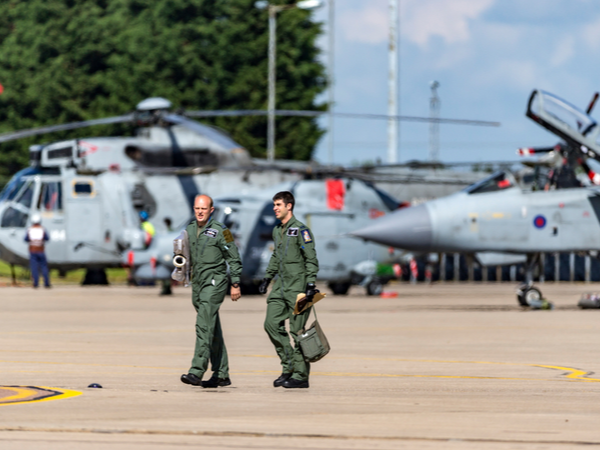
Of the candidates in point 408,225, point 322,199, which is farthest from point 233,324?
point 322,199

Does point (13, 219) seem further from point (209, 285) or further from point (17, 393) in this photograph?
point (17, 393)

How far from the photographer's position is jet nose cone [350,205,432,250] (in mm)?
20594

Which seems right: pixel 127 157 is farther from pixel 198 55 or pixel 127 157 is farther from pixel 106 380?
pixel 198 55

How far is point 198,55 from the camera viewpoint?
2406 inches

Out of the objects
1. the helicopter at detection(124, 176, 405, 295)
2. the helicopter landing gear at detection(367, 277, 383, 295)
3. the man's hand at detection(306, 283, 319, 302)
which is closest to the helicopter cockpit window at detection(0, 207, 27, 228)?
the helicopter at detection(124, 176, 405, 295)

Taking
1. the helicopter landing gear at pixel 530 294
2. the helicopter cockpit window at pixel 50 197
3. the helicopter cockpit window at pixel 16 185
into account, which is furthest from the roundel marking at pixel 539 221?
the helicopter cockpit window at pixel 16 185

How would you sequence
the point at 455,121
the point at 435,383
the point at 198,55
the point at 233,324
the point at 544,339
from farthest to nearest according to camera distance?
the point at 198,55 < the point at 455,121 < the point at 233,324 < the point at 544,339 < the point at 435,383

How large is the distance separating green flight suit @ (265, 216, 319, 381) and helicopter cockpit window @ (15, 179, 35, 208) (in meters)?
20.3

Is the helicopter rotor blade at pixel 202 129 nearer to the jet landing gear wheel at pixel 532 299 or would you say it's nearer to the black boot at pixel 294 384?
the jet landing gear wheel at pixel 532 299

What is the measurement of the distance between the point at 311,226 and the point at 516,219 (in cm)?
725

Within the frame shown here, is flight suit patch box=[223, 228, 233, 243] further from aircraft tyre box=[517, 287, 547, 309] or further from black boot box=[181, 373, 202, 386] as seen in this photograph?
aircraft tyre box=[517, 287, 547, 309]

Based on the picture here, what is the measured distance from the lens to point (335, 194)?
2712 cm

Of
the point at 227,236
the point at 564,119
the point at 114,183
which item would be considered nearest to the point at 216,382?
the point at 227,236

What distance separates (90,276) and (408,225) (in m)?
15.1
